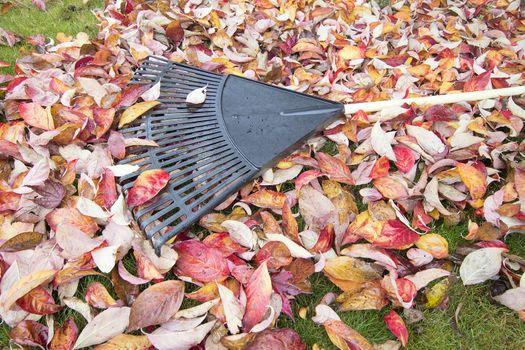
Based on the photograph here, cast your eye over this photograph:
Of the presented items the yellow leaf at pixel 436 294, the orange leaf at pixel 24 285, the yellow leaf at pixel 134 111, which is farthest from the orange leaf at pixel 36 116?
the yellow leaf at pixel 436 294

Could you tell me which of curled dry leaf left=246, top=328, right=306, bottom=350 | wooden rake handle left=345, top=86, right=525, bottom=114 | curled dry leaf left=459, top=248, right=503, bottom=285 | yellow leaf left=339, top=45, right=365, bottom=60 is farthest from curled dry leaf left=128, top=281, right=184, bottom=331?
yellow leaf left=339, top=45, right=365, bottom=60

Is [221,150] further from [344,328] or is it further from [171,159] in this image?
[344,328]

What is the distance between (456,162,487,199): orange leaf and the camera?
1.45 meters

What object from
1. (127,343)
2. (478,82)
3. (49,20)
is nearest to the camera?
(127,343)

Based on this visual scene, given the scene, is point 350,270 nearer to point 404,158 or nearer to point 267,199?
point 267,199

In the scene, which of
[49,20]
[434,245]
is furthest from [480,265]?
[49,20]

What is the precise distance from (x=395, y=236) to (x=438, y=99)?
72 centimetres

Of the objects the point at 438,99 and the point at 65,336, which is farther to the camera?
the point at 438,99

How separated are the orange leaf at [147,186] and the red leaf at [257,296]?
1.42ft

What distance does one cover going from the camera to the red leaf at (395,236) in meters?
1.32

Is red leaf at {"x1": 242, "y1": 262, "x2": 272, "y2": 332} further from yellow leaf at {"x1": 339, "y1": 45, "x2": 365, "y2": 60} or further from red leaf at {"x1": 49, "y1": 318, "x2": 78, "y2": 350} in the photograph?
yellow leaf at {"x1": 339, "y1": 45, "x2": 365, "y2": 60}

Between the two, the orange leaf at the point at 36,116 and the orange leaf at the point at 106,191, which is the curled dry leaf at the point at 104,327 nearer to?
the orange leaf at the point at 106,191

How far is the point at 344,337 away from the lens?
1.15 m

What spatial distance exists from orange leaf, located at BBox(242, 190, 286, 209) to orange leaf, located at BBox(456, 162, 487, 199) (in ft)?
2.13
